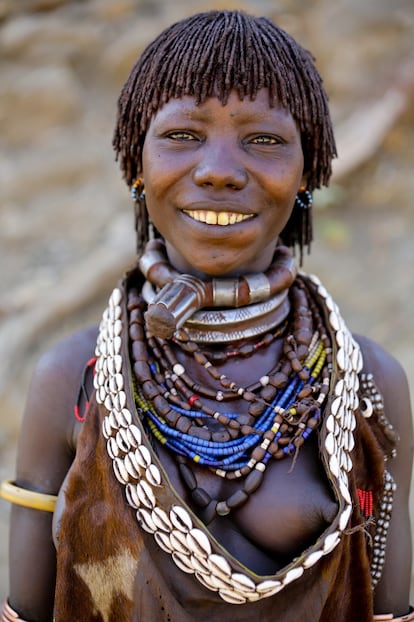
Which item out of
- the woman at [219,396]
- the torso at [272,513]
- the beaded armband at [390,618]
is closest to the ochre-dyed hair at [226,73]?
the woman at [219,396]

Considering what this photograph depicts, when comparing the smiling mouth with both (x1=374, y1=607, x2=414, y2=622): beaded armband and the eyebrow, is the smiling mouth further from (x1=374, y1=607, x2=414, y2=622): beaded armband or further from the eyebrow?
(x1=374, y1=607, x2=414, y2=622): beaded armband

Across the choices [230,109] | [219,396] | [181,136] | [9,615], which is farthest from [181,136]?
[9,615]

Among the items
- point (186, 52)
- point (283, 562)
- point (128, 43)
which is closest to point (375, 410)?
point (283, 562)

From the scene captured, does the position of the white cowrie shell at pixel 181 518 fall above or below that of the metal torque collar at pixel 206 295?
below

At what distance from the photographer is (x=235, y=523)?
1.53 m

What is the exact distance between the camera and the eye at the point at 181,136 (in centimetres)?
151

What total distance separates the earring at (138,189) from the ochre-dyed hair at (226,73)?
0.08 m

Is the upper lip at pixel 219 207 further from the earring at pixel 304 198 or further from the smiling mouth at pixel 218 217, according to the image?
the earring at pixel 304 198

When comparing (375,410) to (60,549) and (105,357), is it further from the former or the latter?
(60,549)

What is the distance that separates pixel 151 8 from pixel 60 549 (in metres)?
4.57

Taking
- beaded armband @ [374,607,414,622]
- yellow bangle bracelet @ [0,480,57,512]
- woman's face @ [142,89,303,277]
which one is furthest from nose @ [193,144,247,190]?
beaded armband @ [374,607,414,622]

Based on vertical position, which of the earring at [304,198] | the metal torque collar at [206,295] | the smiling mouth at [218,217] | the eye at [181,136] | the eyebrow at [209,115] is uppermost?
the eyebrow at [209,115]

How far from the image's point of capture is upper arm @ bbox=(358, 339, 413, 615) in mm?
1796

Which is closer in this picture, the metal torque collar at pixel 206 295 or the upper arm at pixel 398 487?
the metal torque collar at pixel 206 295
